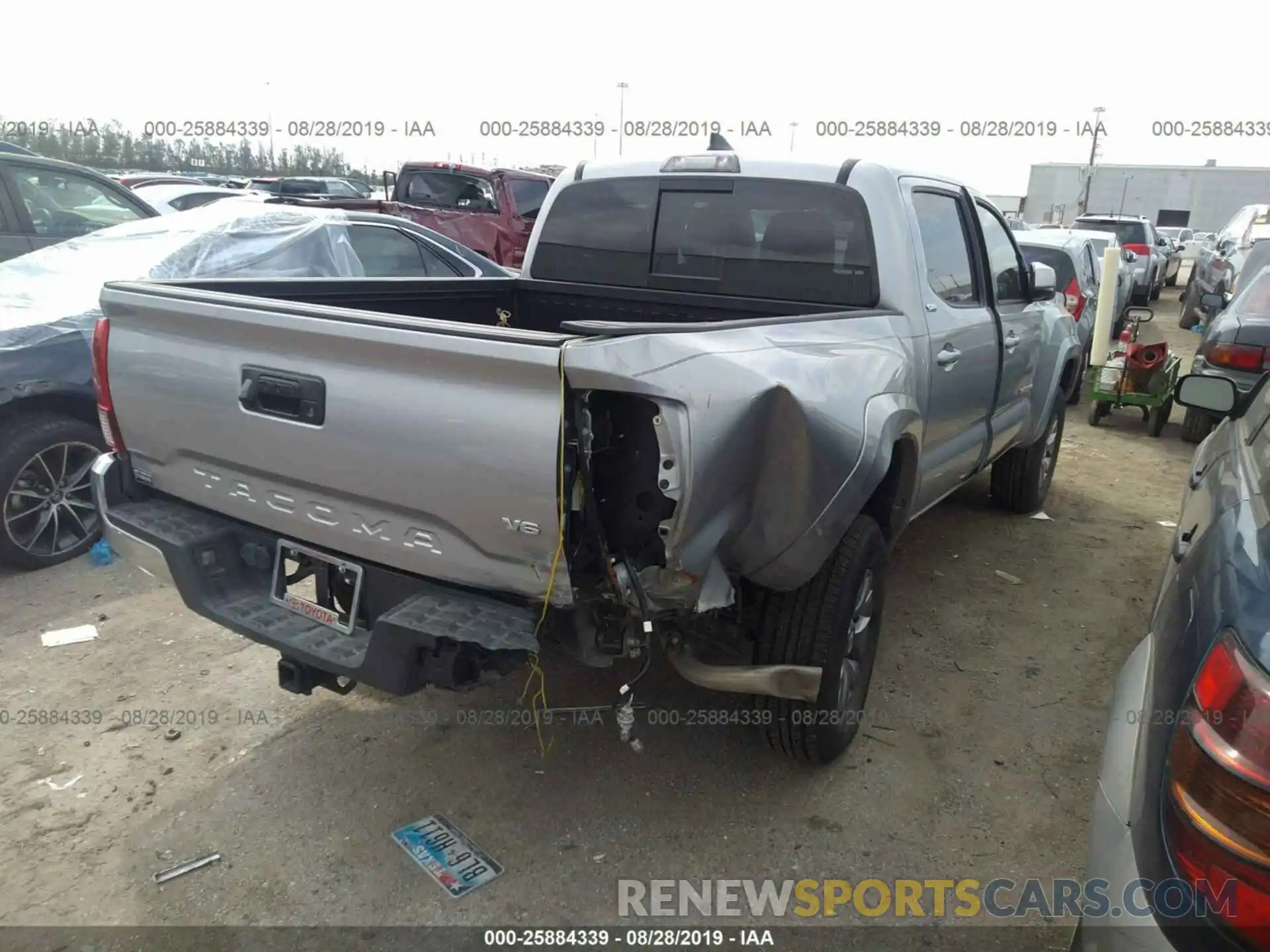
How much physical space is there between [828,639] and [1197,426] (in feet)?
21.5

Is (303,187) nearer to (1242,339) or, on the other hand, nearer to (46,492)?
(46,492)

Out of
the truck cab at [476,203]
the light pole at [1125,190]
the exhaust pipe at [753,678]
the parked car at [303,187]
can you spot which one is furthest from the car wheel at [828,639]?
the light pole at [1125,190]

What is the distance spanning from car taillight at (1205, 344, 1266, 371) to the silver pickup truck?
3.51 meters

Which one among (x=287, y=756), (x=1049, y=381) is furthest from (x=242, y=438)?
(x=1049, y=381)

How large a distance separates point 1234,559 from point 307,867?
8.43 feet

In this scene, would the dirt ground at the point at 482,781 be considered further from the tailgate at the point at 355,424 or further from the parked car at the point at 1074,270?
the parked car at the point at 1074,270

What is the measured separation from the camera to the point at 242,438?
2609mm

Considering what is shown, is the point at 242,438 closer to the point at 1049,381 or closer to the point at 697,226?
the point at 697,226

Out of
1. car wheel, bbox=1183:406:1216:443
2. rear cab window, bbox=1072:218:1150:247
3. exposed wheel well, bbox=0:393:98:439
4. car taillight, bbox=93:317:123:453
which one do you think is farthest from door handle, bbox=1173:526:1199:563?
rear cab window, bbox=1072:218:1150:247

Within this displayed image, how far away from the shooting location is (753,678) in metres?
2.61

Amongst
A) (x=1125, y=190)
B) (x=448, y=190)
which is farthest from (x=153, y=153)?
(x=1125, y=190)

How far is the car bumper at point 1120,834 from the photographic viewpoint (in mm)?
1478

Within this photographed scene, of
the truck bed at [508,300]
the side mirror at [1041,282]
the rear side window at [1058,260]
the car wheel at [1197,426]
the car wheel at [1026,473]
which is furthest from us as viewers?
the rear side window at [1058,260]

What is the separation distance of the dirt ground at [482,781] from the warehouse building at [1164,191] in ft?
147
